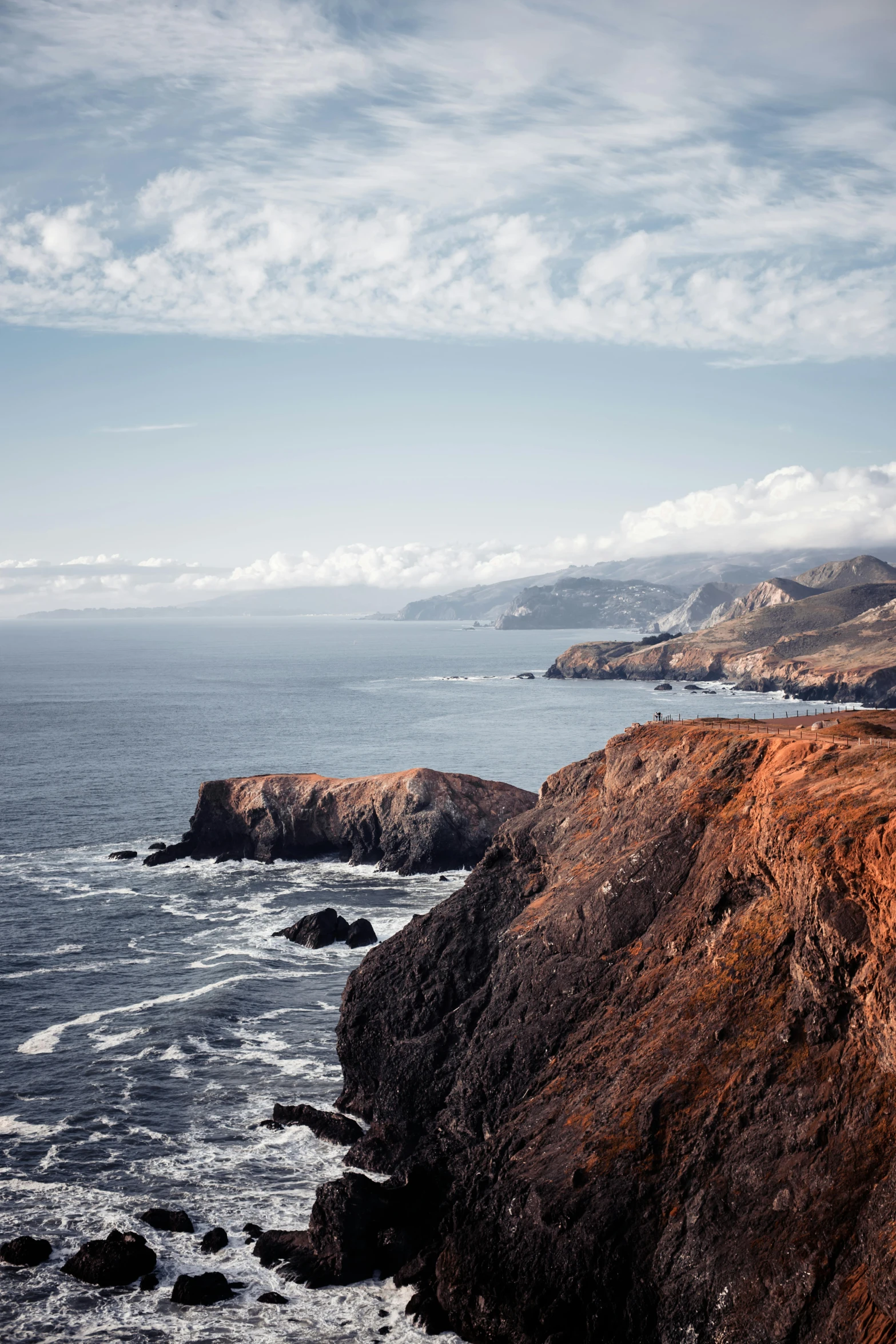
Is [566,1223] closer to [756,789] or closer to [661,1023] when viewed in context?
[661,1023]

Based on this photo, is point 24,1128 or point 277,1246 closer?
point 277,1246

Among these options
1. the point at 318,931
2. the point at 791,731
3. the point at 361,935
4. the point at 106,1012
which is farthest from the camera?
the point at 318,931

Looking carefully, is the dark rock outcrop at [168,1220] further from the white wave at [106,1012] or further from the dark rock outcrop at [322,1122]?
the white wave at [106,1012]

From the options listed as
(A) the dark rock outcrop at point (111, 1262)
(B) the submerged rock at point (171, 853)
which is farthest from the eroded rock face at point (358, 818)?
(A) the dark rock outcrop at point (111, 1262)

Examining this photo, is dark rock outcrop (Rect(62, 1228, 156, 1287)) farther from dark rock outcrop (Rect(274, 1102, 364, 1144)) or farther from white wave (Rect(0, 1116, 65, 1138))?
dark rock outcrop (Rect(274, 1102, 364, 1144))

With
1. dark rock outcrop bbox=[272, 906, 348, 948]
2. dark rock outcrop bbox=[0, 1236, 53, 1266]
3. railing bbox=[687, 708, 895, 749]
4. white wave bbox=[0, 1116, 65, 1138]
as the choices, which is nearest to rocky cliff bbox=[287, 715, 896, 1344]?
railing bbox=[687, 708, 895, 749]

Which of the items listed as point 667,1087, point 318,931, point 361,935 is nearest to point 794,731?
point 667,1087

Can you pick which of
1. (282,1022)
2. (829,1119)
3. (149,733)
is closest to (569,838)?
(282,1022)

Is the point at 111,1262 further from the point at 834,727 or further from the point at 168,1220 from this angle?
the point at 834,727
